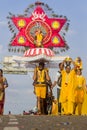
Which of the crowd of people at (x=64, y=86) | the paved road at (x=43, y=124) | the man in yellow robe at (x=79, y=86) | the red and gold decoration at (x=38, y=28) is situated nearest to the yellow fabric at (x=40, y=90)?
the crowd of people at (x=64, y=86)

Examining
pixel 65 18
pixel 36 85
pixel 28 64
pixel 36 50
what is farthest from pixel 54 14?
pixel 36 85

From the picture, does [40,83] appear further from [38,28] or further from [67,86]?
[38,28]

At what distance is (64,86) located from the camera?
16.9 m

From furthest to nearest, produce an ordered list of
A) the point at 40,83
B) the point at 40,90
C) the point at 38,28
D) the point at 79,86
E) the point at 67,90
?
the point at 38,28
the point at 40,90
the point at 40,83
the point at 79,86
the point at 67,90

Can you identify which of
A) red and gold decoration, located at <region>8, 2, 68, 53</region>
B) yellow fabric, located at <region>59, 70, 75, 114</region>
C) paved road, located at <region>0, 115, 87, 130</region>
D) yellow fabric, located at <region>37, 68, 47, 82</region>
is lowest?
paved road, located at <region>0, 115, 87, 130</region>

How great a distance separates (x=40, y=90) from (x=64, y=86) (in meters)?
1.10

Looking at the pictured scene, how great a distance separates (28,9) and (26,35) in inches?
96.2

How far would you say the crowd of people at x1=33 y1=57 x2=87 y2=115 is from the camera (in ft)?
54.6

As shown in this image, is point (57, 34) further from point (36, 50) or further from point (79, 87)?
point (79, 87)

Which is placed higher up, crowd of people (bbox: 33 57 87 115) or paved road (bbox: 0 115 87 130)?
crowd of people (bbox: 33 57 87 115)

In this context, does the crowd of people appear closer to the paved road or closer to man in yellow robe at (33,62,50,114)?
man in yellow robe at (33,62,50,114)

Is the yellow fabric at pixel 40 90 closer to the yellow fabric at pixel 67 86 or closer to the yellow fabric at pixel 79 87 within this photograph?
the yellow fabric at pixel 67 86

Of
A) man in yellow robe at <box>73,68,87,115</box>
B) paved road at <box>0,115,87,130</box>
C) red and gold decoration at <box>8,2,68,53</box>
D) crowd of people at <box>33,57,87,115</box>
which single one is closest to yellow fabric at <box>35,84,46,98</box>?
crowd of people at <box>33,57,87,115</box>

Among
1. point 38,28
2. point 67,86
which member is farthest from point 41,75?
point 38,28
